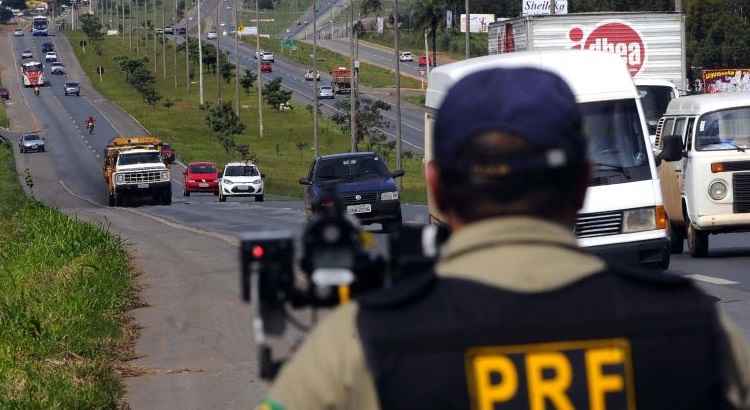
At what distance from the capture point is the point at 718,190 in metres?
19.6

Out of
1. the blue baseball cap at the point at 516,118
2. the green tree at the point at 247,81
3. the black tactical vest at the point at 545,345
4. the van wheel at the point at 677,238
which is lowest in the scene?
the green tree at the point at 247,81

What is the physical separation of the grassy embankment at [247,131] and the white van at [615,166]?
37.7m

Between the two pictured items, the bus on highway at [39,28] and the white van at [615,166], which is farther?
the bus on highway at [39,28]

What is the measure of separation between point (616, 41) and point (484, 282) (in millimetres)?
26899

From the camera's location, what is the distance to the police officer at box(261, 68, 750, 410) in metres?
2.61

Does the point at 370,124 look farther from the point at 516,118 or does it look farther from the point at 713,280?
the point at 516,118

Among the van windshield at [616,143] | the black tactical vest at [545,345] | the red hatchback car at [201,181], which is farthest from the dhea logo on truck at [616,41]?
the red hatchback car at [201,181]

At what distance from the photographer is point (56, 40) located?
569ft

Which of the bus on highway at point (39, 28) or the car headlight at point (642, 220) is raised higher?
the bus on highway at point (39, 28)

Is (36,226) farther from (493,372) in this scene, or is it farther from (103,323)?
(493,372)

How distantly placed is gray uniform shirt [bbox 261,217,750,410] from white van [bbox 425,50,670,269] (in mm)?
12930

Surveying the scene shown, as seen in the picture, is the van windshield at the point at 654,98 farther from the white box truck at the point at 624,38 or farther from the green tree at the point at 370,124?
the green tree at the point at 370,124

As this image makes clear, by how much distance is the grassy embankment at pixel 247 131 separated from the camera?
7869 centimetres

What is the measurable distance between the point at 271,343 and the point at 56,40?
17566 cm
